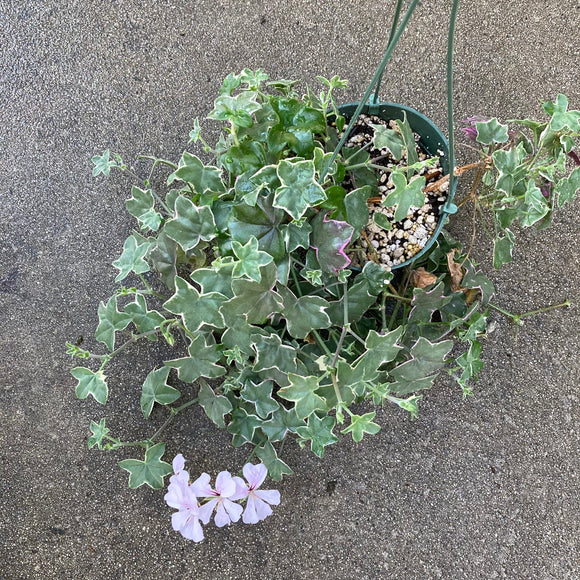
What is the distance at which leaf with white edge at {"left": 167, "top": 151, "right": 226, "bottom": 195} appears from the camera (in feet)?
3.66

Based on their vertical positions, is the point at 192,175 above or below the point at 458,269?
above

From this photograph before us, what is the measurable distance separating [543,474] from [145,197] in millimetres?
1321

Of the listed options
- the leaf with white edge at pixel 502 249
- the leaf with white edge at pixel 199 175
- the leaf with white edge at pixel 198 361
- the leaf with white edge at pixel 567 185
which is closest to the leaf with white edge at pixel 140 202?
the leaf with white edge at pixel 199 175

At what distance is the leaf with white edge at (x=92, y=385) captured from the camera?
3.95 ft

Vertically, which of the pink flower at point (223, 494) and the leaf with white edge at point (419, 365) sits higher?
the leaf with white edge at point (419, 365)

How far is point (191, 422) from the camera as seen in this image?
1583 mm

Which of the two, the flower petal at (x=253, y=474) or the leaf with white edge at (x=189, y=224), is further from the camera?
the flower petal at (x=253, y=474)

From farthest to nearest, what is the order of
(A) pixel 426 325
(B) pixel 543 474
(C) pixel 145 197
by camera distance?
(B) pixel 543 474 → (A) pixel 426 325 → (C) pixel 145 197

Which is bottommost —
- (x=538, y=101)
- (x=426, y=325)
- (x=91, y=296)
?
(x=91, y=296)

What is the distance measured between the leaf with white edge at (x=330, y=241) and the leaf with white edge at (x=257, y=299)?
0.38ft

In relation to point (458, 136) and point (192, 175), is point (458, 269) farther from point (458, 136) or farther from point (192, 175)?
point (192, 175)

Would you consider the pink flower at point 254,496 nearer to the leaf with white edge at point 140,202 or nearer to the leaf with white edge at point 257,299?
the leaf with white edge at point 257,299

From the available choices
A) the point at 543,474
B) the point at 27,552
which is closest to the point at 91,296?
the point at 27,552

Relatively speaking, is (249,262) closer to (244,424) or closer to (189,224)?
(189,224)
